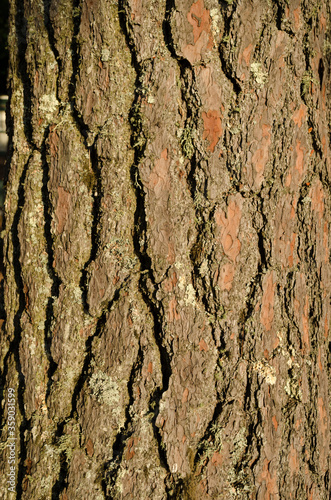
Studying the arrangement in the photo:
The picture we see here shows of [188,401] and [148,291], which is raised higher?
[148,291]

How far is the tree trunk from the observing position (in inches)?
45.9

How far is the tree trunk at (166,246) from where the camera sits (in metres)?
1.17

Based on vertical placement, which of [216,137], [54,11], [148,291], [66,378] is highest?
[54,11]

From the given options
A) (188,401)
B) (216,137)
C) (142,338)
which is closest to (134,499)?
(188,401)

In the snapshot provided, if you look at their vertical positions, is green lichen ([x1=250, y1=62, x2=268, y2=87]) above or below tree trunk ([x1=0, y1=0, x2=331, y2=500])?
above

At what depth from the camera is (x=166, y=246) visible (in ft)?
3.87

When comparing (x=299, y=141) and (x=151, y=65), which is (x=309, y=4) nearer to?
(x=299, y=141)

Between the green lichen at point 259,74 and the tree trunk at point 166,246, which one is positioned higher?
the green lichen at point 259,74

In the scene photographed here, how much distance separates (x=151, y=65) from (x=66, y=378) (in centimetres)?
88

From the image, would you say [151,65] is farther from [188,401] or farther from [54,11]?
[188,401]

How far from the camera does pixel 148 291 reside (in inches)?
46.8

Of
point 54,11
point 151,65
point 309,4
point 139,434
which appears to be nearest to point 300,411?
point 139,434

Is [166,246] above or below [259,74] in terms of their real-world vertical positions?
below

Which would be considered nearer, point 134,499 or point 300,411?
point 134,499
